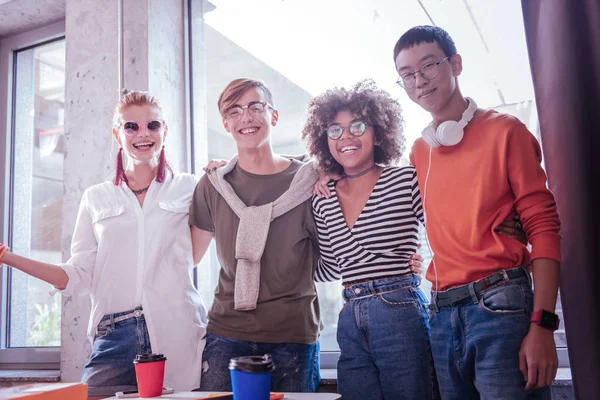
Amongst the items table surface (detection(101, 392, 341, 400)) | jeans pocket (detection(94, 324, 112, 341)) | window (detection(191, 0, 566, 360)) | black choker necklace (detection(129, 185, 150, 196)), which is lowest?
table surface (detection(101, 392, 341, 400))

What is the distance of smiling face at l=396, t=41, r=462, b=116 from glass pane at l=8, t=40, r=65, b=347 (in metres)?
2.23

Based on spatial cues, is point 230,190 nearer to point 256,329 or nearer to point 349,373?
point 256,329

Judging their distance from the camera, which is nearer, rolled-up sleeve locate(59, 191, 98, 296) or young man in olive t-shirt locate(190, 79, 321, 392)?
young man in olive t-shirt locate(190, 79, 321, 392)

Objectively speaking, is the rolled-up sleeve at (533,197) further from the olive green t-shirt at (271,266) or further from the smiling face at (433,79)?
the olive green t-shirt at (271,266)

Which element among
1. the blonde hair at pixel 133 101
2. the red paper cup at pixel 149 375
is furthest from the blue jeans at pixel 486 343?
the blonde hair at pixel 133 101

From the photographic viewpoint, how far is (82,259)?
6.77 feet

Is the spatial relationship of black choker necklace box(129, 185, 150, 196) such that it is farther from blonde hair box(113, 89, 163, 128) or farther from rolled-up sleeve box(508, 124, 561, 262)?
rolled-up sleeve box(508, 124, 561, 262)

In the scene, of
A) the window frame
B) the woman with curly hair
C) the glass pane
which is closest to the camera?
the woman with curly hair

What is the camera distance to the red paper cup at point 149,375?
130 cm

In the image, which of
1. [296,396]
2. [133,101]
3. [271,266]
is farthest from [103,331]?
[296,396]

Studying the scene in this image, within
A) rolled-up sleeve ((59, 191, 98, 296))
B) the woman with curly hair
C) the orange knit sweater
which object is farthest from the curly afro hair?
rolled-up sleeve ((59, 191, 98, 296))

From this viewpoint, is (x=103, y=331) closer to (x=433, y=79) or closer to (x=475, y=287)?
(x=475, y=287)

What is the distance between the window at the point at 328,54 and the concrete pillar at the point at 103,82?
0.14 metres

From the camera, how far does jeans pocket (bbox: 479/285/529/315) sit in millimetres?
1357
